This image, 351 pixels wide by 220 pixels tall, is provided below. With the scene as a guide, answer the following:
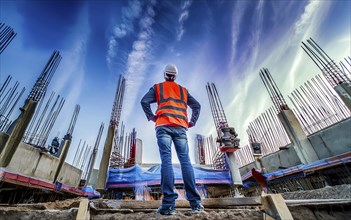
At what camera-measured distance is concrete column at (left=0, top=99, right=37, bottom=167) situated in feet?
17.9

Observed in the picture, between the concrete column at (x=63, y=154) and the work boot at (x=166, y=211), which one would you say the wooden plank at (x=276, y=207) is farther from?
the concrete column at (x=63, y=154)

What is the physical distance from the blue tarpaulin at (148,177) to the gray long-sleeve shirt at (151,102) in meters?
3.21

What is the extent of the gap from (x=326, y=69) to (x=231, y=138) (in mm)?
4331

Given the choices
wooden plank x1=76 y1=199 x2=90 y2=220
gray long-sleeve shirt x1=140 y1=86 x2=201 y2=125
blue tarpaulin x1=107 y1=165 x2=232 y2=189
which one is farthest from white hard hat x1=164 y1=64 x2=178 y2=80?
blue tarpaulin x1=107 y1=165 x2=232 y2=189

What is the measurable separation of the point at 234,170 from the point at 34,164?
834cm

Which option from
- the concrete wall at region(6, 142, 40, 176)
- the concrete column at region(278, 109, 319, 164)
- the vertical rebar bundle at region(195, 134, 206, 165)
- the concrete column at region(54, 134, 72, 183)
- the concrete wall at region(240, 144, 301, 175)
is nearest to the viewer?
the concrete column at region(278, 109, 319, 164)

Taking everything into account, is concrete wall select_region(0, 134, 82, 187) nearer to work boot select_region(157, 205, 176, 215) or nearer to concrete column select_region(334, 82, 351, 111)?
work boot select_region(157, 205, 176, 215)

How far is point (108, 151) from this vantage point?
5461 mm

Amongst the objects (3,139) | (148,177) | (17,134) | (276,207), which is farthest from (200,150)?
(276,207)

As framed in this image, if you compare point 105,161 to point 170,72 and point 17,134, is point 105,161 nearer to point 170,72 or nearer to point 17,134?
point 17,134

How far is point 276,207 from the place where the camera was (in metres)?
0.92

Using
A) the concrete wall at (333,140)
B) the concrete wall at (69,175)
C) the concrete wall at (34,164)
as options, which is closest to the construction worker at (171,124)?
the concrete wall at (333,140)

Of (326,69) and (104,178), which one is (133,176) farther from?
(326,69)

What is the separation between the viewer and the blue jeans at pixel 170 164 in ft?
4.70
